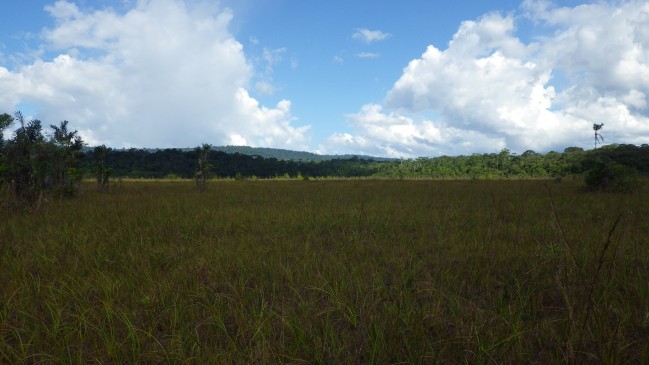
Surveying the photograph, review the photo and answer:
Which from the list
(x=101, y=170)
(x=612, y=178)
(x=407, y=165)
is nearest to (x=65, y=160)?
(x=101, y=170)

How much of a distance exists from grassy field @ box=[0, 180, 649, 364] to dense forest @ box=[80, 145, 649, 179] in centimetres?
3947

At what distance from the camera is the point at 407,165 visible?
71375mm

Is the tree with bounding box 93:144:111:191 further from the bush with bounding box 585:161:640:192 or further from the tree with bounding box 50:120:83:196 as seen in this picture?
the bush with bounding box 585:161:640:192

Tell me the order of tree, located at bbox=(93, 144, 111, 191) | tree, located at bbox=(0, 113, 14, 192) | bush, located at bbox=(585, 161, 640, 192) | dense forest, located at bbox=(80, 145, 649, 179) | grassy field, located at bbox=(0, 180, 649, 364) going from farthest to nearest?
dense forest, located at bbox=(80, 145, 649, 179), tree, located at bbox=(93, 144, 111, 191), bush, located at bbox=(585, 161, 640, 192), tree, located at bbox=(0, 113, 14, 192), grassy field, located at bbox=(0, 180, 649, 364)

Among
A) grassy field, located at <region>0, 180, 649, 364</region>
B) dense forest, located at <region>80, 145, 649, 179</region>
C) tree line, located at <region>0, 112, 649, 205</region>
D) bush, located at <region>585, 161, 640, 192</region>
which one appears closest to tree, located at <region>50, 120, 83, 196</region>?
tree line, located at <region>0, 112, 649, 205</region>

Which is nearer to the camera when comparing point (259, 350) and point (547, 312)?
point (259, 350)

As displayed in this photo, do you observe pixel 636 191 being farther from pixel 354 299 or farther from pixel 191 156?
pixel 191 156

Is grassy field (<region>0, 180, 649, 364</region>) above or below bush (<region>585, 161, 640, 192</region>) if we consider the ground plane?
below

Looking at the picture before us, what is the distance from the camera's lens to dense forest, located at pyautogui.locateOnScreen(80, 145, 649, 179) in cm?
4719

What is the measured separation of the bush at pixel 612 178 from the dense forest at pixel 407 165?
32.7 meters

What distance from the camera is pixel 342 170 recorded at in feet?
244

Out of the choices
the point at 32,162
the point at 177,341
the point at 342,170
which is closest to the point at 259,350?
the point at 177,341

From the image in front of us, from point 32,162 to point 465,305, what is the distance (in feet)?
37.4

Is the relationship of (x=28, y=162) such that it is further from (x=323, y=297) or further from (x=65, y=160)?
(x=323, y=297)
